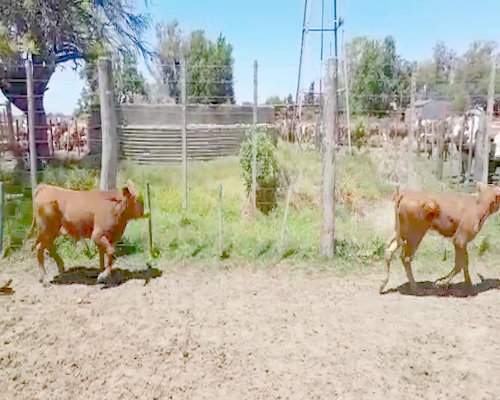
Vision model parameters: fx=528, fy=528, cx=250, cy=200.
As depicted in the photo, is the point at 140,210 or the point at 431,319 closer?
the point at 431,319

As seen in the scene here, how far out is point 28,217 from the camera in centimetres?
725

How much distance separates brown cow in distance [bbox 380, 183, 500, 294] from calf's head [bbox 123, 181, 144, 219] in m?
2.77

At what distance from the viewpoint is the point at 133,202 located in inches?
228

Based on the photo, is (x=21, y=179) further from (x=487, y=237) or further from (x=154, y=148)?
(x=487, y=237)

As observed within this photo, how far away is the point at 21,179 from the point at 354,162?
6510mm

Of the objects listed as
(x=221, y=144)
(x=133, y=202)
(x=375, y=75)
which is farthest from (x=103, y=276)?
(x=375, y=75)

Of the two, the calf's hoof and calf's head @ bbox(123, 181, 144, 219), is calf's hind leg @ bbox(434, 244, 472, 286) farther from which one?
the calf's hoof

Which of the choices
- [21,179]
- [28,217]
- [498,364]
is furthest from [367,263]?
[21,179]

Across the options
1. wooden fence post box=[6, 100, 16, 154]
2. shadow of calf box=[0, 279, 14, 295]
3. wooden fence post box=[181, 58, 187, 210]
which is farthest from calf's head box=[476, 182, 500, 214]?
wooden fence post box=[6, 100, 16, 154]

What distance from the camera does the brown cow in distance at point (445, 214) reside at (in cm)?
537

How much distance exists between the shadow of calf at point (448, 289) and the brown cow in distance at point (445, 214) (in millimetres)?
442

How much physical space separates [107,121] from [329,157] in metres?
2.80

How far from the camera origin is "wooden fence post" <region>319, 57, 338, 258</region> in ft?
21.2

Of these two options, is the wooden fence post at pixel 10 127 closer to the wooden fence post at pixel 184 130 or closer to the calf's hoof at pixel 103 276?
the wooden fence post at pixel 184 130
